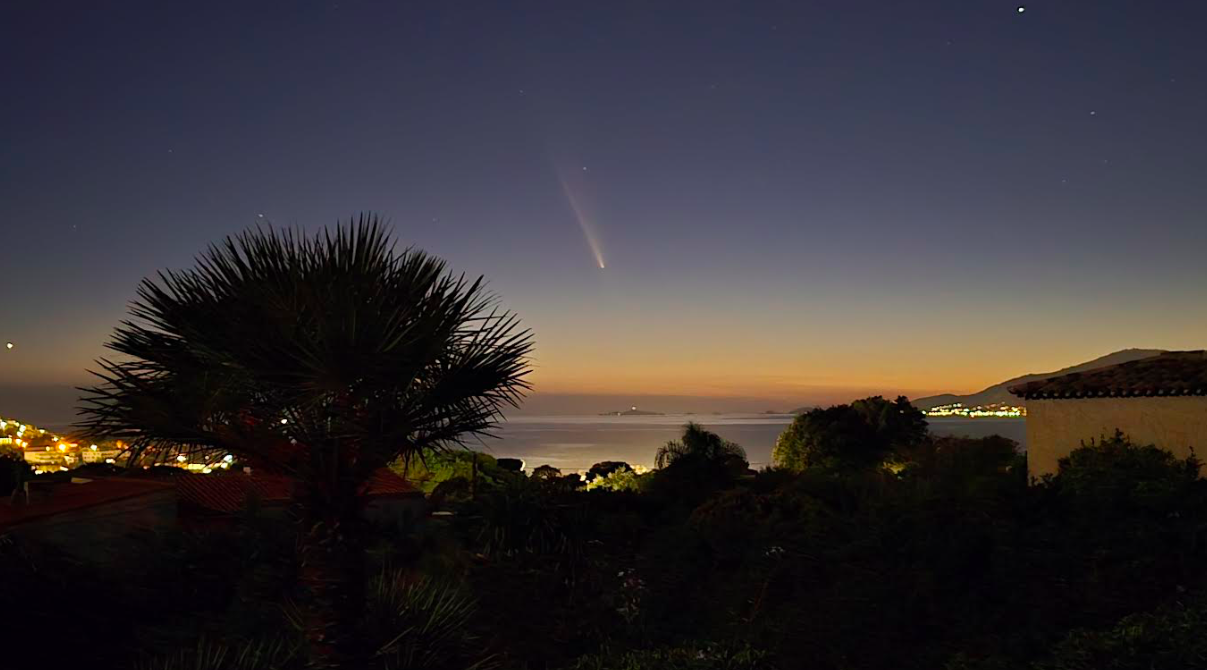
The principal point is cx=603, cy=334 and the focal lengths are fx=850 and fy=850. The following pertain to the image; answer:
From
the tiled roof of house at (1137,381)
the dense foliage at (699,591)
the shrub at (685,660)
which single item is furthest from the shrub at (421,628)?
the tiled roof of house at (1137,381)

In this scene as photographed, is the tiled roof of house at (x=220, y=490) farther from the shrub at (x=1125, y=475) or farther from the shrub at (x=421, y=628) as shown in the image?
the shrub at (x=1125, y=475)

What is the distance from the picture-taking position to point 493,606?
7945 mm

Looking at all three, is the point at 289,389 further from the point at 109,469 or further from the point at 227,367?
the point at 109,469

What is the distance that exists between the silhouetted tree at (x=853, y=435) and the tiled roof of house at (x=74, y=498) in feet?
82.3

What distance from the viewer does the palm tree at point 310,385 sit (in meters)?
4.75

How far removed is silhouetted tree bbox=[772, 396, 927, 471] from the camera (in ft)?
112

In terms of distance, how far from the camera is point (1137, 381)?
616 inches

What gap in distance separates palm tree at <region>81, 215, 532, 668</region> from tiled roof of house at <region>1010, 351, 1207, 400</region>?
14226mm

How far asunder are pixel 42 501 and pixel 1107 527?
530 inches

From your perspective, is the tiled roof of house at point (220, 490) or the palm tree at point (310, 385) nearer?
the palm tree at point (310, 385)

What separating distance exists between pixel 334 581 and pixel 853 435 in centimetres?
3209

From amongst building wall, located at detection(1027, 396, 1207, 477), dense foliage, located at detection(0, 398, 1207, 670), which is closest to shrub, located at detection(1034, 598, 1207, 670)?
dense foliage, located at detection(0, 398, 1207, 670)

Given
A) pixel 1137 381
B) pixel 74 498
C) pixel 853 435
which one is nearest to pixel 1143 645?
pixel 1137 381

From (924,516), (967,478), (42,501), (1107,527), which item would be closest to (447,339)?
(924,516)
